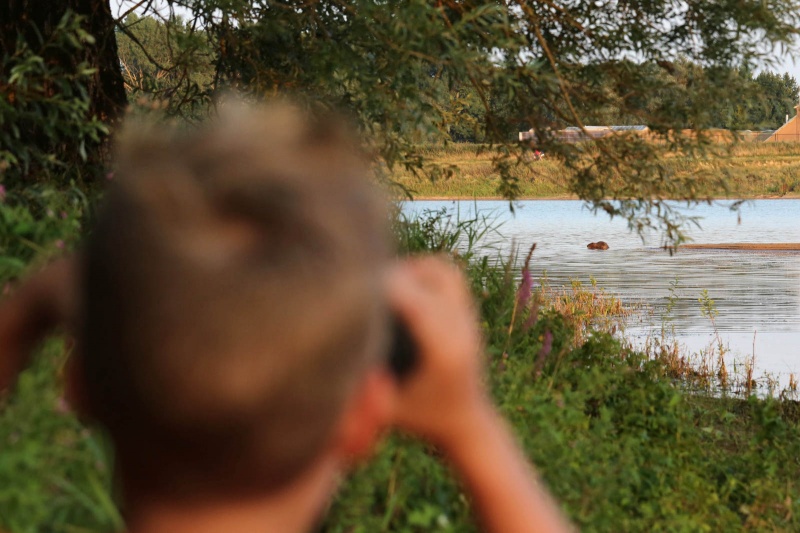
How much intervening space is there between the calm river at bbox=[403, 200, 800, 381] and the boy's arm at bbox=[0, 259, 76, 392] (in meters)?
4.52

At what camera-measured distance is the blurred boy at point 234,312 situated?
2.12 ft

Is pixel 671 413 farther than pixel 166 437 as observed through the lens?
Yes

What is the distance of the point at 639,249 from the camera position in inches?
1189

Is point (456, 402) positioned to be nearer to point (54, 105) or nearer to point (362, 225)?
point (362, 225)

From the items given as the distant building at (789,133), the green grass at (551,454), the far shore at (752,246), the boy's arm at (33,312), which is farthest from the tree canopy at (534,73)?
the distant building at (789,133)

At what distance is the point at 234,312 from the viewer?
2.11 feet

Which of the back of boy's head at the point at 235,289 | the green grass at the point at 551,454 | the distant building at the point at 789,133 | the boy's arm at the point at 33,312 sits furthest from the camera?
the distant building at the point at 789,133

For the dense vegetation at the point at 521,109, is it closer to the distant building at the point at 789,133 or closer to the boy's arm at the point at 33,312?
the boy's arm at the point at 33,312

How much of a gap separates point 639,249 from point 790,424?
2239 centimetres

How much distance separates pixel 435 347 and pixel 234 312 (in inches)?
6.1

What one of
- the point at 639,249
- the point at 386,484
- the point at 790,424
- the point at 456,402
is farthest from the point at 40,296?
the point at 639,249

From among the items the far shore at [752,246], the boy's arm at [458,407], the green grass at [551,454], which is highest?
the boy's arm at [458,407]

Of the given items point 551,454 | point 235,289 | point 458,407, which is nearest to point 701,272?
point 551,454

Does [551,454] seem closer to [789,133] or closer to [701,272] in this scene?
[701,272]
